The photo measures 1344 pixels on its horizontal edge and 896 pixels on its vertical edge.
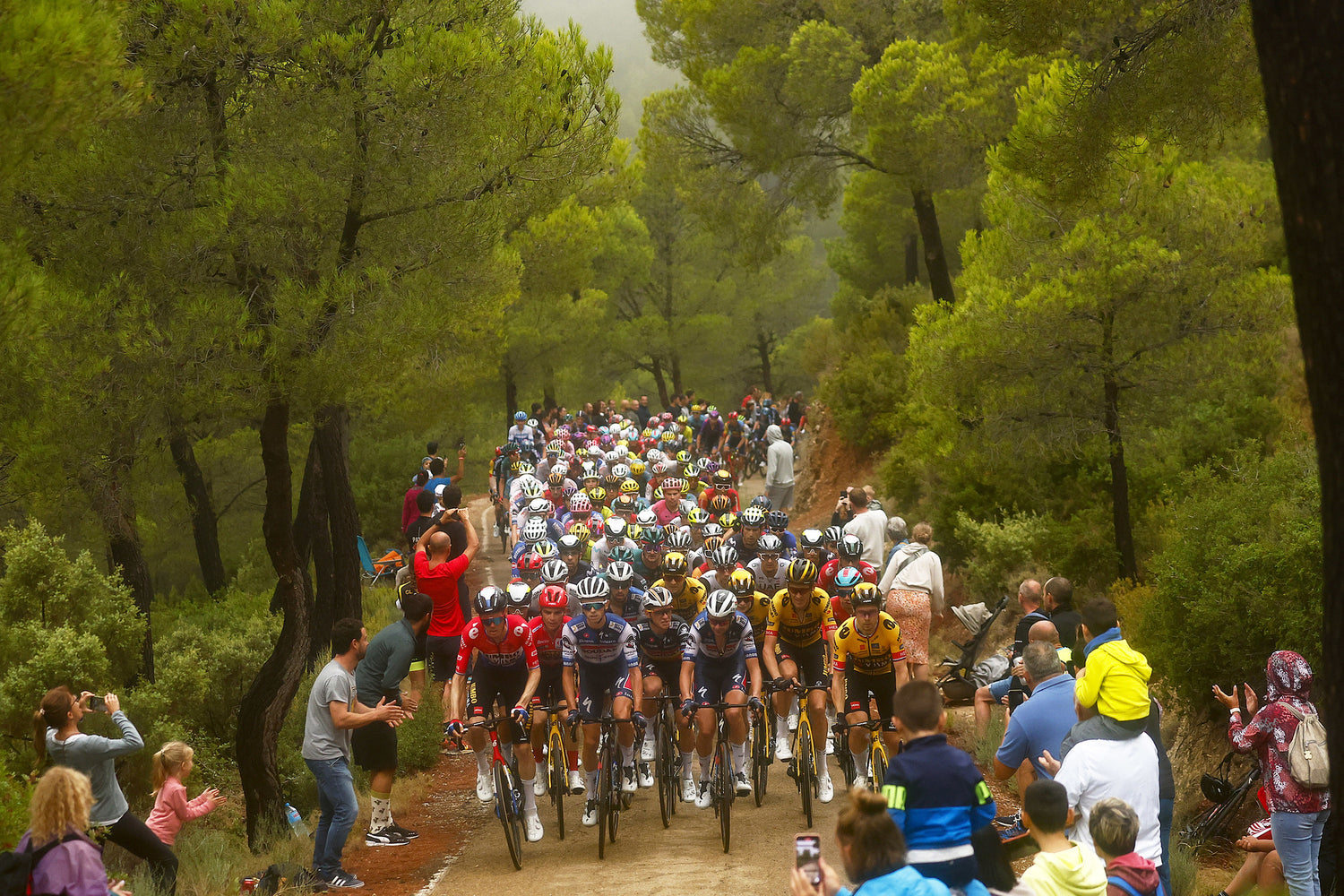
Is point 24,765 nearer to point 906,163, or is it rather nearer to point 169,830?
point 169,830

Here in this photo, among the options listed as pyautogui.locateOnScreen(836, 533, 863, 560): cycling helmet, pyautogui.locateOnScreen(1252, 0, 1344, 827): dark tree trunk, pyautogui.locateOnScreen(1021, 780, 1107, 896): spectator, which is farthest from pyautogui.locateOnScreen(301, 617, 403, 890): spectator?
pyautogui.locateOnScreen(1252, 0, 1344, 827): dark tree trunk

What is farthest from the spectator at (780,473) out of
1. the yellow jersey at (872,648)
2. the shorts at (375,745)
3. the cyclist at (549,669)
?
the shorts at (375,745)

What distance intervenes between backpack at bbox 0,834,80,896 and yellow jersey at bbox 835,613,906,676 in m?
6.08

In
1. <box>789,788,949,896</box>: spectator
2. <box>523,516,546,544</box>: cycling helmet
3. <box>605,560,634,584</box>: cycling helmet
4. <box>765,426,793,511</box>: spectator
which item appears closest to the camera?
<box>789,788,949,896</box>: spectator

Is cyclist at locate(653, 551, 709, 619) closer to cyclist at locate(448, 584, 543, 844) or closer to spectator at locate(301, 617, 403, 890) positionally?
cyclist at locate(448, 584, 543, 844)

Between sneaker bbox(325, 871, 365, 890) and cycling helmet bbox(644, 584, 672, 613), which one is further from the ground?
cycling helmet bbox(644, 584, 672, 613)

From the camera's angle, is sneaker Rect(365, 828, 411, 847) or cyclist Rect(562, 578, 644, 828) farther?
sneaker Rect(365, 828, 411, 847)

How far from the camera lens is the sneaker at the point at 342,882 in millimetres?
8969

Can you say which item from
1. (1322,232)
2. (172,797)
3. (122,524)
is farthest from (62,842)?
(122,524)

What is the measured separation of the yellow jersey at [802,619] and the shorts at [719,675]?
0.51 metres

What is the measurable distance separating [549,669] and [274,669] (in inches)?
106

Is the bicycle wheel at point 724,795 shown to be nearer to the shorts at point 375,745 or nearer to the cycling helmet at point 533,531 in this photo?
the shorts at point 375,745

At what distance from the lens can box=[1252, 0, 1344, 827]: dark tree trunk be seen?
4109mm

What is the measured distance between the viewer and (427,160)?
11.9m
